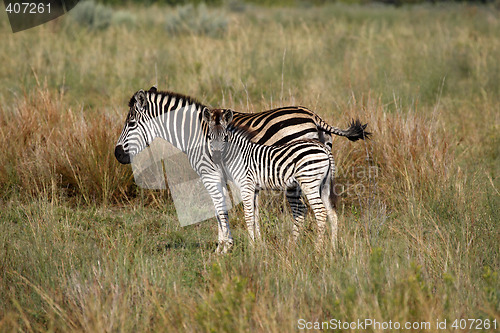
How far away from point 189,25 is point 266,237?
1242 cm

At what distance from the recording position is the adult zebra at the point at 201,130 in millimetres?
5340

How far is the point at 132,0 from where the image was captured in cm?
2888

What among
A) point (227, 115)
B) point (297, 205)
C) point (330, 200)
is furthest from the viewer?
point (297, 205)

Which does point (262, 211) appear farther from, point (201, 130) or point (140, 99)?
point (140, 99)

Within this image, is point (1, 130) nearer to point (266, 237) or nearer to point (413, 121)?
point (266, 237)

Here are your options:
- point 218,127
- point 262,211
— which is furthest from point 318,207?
point 262,211

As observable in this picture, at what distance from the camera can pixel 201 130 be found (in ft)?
18.2

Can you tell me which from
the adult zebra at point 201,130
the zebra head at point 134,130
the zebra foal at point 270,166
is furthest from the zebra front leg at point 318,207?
the zebra head at point 134,130

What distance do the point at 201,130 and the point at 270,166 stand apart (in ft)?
3.25

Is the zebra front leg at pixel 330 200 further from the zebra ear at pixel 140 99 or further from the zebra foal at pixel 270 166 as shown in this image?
the zebra ear at pixel 140 99

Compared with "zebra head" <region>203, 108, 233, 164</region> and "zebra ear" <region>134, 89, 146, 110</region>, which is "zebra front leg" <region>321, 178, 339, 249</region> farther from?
"zebra ear" <region>134, 89, 146, 110</region>

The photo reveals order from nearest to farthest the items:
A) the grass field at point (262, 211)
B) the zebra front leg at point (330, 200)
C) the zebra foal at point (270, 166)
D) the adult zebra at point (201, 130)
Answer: the grass field at point (262, 211) < the zebra foal at point (270, 166) < the zebra front leg at point (330, 200) < the adult zebra at point (201, 130)

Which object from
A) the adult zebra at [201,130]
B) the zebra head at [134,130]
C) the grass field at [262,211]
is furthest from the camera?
the zebra head at [134,130]

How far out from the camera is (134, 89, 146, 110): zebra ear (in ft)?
17.7
